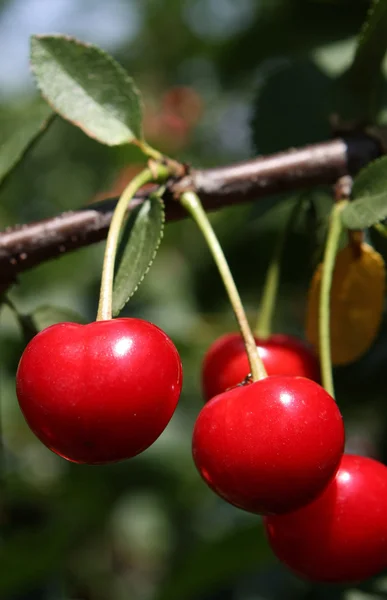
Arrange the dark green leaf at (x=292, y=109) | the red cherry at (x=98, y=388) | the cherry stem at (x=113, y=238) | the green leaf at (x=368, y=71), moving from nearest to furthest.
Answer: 1. the red cherry at (x=98, y=388)
2. the cherry stem at (x=113, y=238)
3. the green leaf at (x=368, y=71)
4. the dark green leaf at (x=292, y=109)

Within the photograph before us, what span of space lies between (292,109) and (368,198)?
2.02 feet

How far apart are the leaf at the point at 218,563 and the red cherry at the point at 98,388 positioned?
0.91 metres

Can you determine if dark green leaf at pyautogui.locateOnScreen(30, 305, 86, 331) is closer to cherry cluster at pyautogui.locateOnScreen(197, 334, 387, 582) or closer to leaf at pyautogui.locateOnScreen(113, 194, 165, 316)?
leaf at pyautogui.locateOnScreen(113, 194, 165, 316)

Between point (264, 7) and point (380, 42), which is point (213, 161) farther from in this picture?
point (380, 42)

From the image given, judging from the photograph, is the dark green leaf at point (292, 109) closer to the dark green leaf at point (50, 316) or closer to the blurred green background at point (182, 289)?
the blurred green background at point (182, 289)

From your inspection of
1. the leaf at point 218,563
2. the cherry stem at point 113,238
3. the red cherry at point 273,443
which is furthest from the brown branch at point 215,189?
the leaf at point 218,563

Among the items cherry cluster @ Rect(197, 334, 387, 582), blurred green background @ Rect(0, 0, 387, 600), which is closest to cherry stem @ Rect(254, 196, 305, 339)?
blurred green background @ Rect(0, 0, 387, 600)

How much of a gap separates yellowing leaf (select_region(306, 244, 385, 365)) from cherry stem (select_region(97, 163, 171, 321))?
315 mm

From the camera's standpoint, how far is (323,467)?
3.12 feet

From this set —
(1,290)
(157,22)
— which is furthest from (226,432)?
(157,22)

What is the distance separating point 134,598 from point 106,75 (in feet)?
6.96

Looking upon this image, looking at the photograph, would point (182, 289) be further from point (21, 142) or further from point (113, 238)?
point (113, 238)

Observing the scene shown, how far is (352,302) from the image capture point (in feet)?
4.45

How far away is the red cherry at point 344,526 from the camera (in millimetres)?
1059
